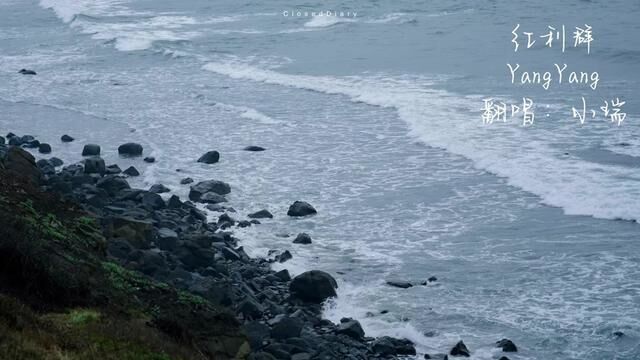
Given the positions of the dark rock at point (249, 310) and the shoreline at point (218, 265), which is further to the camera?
the dark rock at point (249, 310)

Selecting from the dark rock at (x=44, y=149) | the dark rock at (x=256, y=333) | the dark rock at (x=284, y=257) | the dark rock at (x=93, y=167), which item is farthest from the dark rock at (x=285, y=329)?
the dark rock at (x=44, y=149)

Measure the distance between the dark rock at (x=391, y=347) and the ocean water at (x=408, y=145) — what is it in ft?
1.52

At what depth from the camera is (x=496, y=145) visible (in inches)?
1088

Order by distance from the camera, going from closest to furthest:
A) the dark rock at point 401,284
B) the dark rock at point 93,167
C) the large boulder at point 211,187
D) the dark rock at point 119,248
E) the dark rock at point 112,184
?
the dark rock at point 119,248 → the dark rock at point 401,284 → the dark rock at point 112,184 → the large boulder at point 211,187 → the dark rock at point 93,167

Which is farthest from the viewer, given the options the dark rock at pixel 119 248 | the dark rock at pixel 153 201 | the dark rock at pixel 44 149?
the dark rock at pixel 44 149

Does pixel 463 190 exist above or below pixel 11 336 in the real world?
below

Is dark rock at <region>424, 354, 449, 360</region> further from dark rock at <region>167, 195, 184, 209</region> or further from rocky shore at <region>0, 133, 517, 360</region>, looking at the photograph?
dark rock at <region>167, 195, 184, 209</region>

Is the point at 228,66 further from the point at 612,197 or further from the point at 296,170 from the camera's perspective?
the point at 612,197

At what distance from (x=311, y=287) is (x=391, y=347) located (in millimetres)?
2424

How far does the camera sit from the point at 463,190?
76.0 feet

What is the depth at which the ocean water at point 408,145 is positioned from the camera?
53.2 feet

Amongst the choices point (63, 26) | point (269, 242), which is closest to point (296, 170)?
point (269, 242)

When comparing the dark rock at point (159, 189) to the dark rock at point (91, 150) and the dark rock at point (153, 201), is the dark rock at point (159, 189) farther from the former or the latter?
the dark rock at point (91, 150)

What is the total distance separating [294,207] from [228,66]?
2424cm
